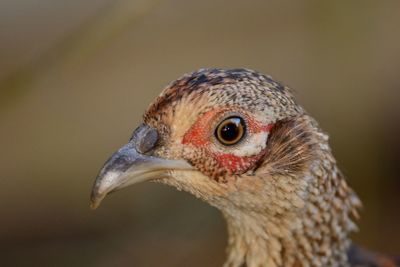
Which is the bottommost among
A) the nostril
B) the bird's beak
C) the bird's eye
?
the bird's beak

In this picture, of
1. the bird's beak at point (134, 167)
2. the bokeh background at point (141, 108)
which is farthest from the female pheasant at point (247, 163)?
the bokeh background at point (141, 108)

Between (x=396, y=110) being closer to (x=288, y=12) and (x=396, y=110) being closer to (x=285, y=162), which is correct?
(x=288, y=12)

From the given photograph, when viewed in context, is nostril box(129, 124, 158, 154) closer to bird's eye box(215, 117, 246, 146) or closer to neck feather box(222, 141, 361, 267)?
bird's eye box(215, 117, 246, 146)

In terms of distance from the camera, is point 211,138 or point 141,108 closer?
point 211,138

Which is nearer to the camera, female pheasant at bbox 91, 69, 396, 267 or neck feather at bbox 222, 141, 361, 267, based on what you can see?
female pheasant at bbox 91, 69, 396, 267

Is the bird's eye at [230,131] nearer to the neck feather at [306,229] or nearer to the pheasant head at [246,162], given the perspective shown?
the pheasant head at [246,162]

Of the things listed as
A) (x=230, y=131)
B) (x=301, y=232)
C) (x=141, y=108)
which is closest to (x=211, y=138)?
(x=230, y=131)

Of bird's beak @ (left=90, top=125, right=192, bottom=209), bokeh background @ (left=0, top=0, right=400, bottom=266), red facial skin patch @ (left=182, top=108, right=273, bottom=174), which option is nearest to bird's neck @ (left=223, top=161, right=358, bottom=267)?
red facial skin patch @ (left=182, top=108, right=273, bottom=174)

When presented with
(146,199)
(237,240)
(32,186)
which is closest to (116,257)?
(146,199)

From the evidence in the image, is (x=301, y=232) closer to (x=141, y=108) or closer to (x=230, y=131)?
(x=230, y=131)
